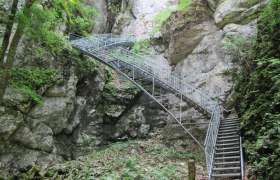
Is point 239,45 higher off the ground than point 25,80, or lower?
higher

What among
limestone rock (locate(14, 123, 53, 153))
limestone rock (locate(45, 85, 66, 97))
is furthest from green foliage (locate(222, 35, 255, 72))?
limestone rock (locate(14, 123, 53, 153))

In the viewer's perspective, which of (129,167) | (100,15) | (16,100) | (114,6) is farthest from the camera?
(114,6)

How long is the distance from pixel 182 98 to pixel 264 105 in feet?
16.6

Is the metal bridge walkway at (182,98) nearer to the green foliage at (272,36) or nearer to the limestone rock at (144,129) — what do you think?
the limestone rock at (144,129)

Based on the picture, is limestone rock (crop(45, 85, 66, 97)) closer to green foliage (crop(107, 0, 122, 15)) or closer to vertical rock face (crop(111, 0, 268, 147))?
vertical rock face (crop(111, 0, 268, 147))

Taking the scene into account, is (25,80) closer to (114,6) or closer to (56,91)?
(56,91)

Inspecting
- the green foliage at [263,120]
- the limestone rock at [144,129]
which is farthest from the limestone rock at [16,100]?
the green foliage at [263,120]

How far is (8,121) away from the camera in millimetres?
10859

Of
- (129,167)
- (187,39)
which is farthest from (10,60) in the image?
(187,39)

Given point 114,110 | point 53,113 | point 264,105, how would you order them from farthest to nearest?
point 114,110, point 53,113, point 264,105

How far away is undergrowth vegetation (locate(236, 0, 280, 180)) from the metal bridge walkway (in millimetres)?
915

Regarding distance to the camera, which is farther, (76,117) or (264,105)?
(76,117)

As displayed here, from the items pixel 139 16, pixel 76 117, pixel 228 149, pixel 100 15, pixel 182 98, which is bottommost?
pixel 228 149

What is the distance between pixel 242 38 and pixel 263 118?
6.72 m
